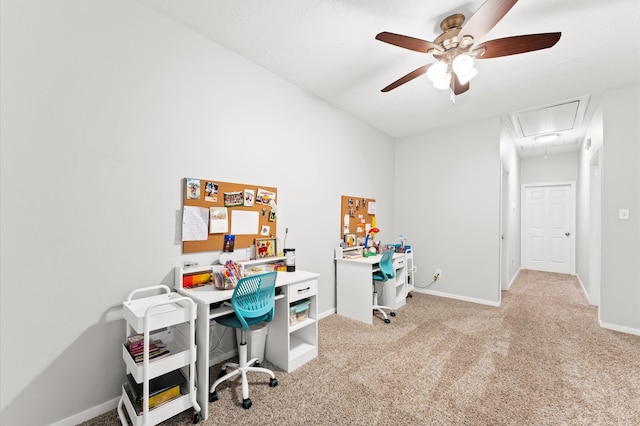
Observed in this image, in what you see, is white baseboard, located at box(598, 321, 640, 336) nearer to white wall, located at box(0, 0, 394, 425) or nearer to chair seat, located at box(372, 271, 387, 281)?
chair seat, located at box(372, 271, 387, 281)

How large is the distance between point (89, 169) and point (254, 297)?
1297 millimetres

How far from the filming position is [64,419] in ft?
5.22

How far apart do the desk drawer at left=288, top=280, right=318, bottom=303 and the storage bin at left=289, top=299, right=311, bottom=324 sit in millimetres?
97

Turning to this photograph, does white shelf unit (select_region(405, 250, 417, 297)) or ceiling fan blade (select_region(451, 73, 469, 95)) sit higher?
ceiling fan blade (select_region(451, 73, 469, 95))

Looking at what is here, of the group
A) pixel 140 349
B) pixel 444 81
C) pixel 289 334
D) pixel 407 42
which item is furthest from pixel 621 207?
pixel 140 349

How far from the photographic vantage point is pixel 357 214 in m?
3.90

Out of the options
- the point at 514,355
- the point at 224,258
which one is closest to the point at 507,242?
the point at 514,355

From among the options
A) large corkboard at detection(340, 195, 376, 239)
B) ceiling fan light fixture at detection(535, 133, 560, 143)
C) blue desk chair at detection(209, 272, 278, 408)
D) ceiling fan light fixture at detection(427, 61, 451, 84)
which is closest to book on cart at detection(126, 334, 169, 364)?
blue desk chair at detection(209, 272, 278, 408)

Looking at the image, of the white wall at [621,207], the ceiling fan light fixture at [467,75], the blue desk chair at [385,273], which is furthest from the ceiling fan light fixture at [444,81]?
the white wall at [621,207]

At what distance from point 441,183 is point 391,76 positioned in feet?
7.22

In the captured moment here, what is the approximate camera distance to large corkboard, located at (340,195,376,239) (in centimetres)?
367

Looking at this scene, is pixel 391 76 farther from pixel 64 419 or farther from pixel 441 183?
pixel 64 419

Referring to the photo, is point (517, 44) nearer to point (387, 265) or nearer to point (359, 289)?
point (387, 265)

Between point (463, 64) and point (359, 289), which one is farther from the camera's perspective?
point (359, 289)
